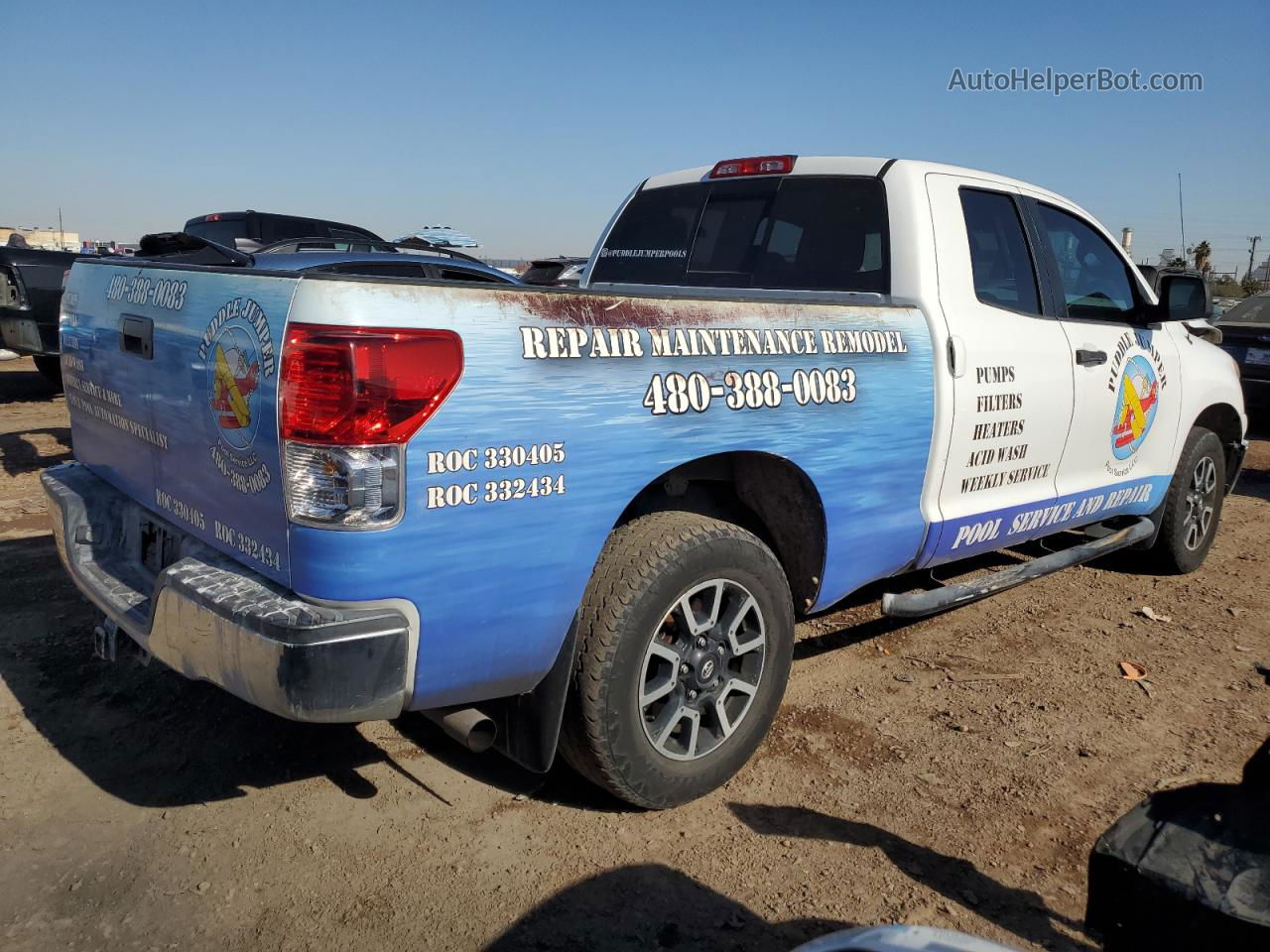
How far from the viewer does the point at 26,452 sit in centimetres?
773

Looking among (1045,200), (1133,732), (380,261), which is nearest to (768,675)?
(1133,732)

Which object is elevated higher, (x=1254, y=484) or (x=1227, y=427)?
(x=1227, y=427)

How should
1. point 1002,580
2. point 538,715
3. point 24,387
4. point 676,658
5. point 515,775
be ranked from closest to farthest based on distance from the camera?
point 538,715 → point 676,658 → point 515,775 → point 1002,580 → point 24,387

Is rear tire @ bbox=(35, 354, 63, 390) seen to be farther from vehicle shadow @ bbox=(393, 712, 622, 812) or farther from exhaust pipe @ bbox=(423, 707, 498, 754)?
exhaust pipe @ bbox=(423, 707, 498, 754)

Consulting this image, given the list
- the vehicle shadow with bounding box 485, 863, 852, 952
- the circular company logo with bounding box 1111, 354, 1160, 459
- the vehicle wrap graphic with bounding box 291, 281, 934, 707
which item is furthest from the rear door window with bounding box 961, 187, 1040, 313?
the vehicle shadow with bounding box 485, 863, 852, 952

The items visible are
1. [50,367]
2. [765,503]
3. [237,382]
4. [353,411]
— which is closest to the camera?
[353,411]

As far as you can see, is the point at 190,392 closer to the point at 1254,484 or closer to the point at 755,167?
the point at 755,167

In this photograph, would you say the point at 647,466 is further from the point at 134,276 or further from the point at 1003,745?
the point at 1003,745

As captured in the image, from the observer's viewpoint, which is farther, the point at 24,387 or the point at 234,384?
the point at 24,387

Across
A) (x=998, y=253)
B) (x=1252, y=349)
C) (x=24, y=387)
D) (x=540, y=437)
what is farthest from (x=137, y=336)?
(x=1252, y=349)

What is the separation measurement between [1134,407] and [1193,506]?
1259 millimetres

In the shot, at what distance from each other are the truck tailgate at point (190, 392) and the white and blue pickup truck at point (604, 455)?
12 millimetres

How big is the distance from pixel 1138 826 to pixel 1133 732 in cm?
230

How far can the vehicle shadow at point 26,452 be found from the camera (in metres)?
7.27
